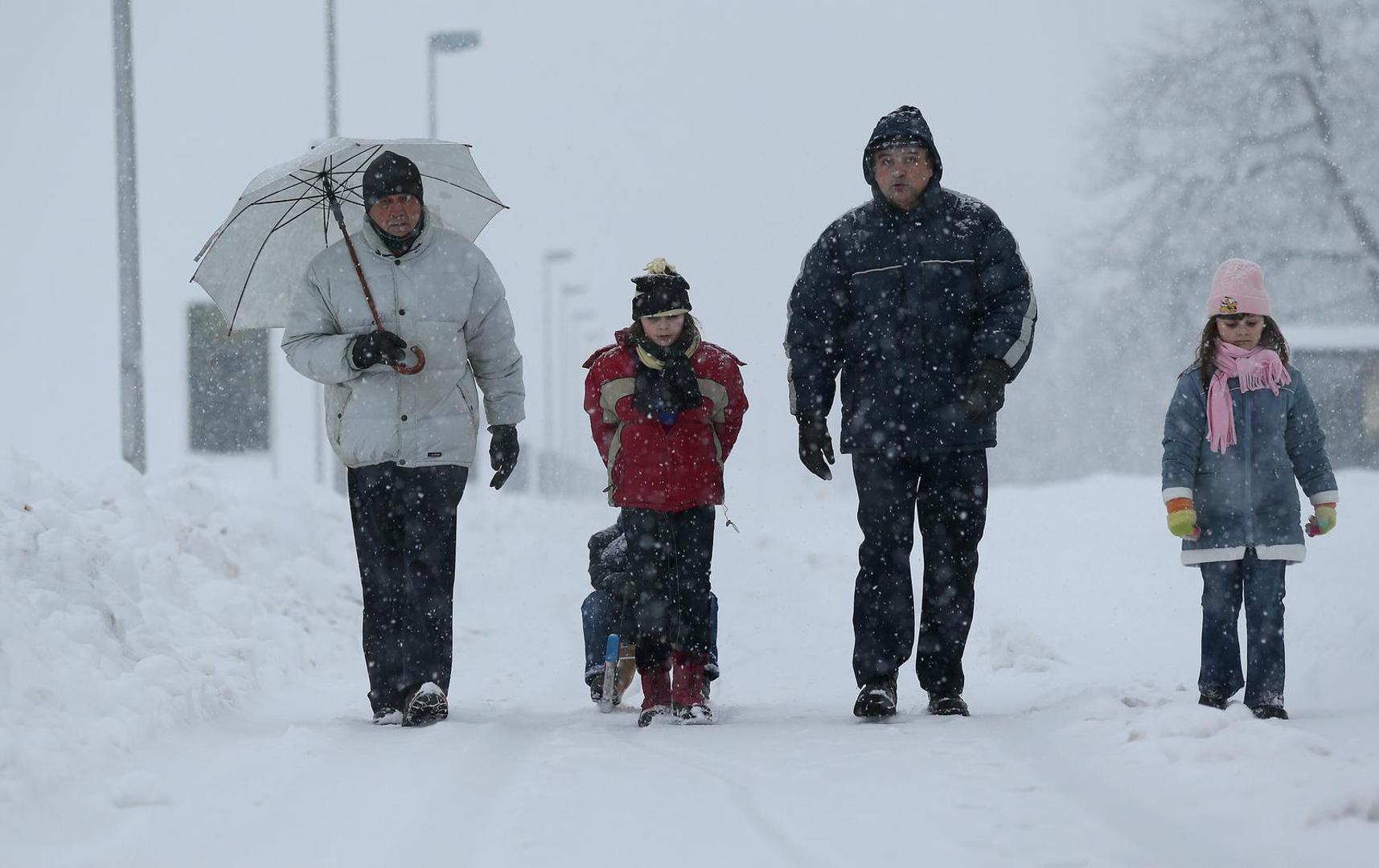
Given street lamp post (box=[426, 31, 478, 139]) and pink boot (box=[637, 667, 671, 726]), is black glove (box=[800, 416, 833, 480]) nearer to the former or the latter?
pink boot (box=[637, 667, 671, 726])

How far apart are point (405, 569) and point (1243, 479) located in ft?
10.3

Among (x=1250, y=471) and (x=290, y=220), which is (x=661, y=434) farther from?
(x=1250, y=471)

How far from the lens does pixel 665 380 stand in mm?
5863

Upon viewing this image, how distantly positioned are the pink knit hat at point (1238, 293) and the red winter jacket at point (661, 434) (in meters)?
1.81

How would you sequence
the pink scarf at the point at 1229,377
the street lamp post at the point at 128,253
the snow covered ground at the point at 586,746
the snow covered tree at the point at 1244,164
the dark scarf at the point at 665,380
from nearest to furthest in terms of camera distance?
the snow covered ground at the point at 586,746 → the pink scarf at the point at 1229,377 → the dark scarf at the point at 665,380 → the street lamp post at the point at 128,253 → the snow covered tree at the point at 1244,164

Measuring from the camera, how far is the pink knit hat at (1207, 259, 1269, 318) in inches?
213

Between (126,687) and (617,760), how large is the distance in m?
1.79

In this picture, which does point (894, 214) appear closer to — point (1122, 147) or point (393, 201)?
point (393, 201)

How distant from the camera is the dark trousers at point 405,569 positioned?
18.8 ft

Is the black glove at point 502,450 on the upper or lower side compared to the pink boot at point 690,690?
upper

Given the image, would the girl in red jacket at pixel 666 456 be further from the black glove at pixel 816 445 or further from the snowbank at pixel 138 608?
the snowbank at pixel 138 608

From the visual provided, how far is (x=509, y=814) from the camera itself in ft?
12.5

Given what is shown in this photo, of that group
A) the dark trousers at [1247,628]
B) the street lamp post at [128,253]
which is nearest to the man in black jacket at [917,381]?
the dark trousers at [1247,628]

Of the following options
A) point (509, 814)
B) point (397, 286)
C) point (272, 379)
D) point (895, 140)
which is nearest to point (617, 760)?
point (509, 814)
